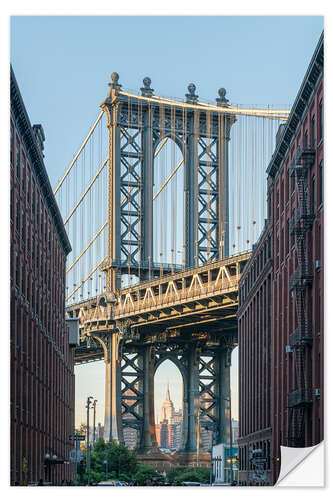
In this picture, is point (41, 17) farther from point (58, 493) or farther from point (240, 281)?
point (240, 281)

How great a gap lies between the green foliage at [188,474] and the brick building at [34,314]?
18.6 metres

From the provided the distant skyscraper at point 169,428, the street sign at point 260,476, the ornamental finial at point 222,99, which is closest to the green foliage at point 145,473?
the distant skyscraper at point 169,428

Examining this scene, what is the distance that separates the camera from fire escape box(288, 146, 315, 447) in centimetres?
6469

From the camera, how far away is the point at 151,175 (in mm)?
149625

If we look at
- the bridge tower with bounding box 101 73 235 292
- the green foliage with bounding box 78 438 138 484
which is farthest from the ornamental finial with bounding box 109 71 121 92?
the green foliage with bounding box 78 438 138 484

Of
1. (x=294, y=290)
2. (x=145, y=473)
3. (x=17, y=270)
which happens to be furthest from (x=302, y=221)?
(x=145, y=473)

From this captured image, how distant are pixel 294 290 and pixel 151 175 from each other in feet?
269

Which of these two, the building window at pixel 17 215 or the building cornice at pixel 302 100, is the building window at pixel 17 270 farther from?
the building cornice at pixel 302 100

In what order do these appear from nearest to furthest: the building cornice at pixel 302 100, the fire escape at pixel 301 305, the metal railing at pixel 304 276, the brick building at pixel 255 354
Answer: the building cornice at pixel 302 100 < the fire escape at pixel 301 305 < the metal railing at pixel 304 276 < the brick building at pixel 255 354

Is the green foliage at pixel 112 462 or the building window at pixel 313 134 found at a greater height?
the building window at pixel 313 134

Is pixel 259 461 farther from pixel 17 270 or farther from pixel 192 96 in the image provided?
pixel 192 96

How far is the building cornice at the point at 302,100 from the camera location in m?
61.2

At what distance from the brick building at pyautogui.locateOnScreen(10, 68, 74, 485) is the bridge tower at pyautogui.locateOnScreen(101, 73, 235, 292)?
2747 centimetres

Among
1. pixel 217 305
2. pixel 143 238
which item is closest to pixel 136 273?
pixel 143 238
